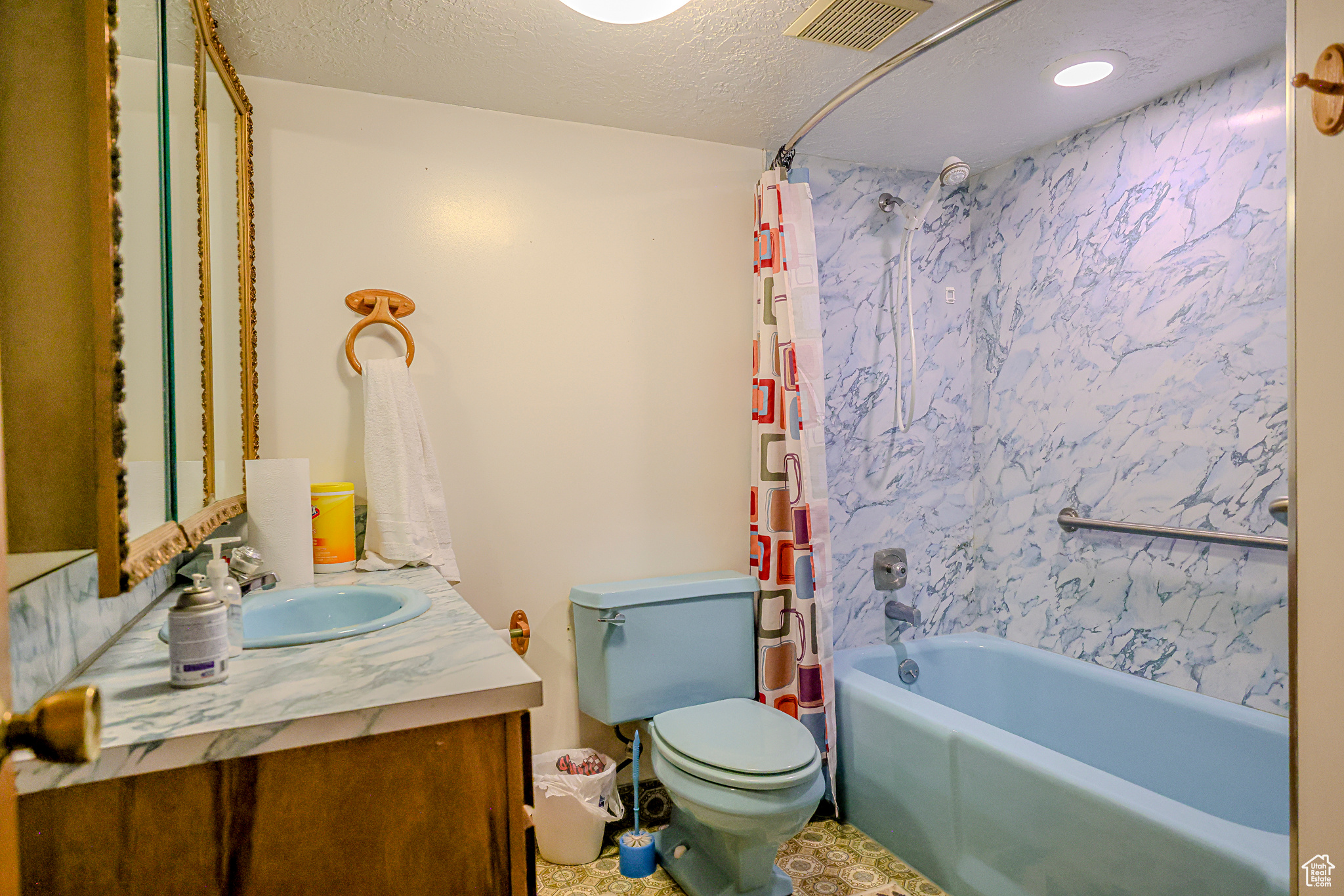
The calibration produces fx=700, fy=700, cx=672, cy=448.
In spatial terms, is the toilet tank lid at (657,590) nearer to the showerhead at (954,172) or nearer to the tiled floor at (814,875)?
the tiled floor at (814,875)

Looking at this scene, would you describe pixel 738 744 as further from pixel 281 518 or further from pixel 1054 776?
pixel 281 518

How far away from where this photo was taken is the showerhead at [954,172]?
85.5 inches

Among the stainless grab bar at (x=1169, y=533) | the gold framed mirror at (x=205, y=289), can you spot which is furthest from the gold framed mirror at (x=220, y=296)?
the stainless grab bar at (x=1169, y=533)

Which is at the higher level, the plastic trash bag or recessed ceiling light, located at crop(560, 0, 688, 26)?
recessed ceiling light, located at crop(560, 0, 688, 26)

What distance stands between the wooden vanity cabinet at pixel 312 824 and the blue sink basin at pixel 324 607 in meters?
0.40

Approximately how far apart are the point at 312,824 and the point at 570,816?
4.16ft

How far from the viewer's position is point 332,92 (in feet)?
6.22

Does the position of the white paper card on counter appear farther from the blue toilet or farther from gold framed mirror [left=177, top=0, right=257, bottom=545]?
the blue toilet

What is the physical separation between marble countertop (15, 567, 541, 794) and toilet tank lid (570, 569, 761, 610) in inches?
35.5

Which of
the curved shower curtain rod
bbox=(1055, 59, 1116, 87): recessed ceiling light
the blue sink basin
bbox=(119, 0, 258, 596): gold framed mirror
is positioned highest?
bbox=(1055, 59, 1116, 87): recessed ceiling light

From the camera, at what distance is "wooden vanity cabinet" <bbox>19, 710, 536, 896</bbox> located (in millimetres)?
713

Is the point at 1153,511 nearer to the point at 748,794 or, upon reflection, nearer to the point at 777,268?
the point at 777,268

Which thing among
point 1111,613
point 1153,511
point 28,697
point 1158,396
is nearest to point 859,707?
point 1111,613

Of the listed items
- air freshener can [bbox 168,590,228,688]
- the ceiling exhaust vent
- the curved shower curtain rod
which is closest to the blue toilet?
air freshener can [bbox 168,590,228,688]
